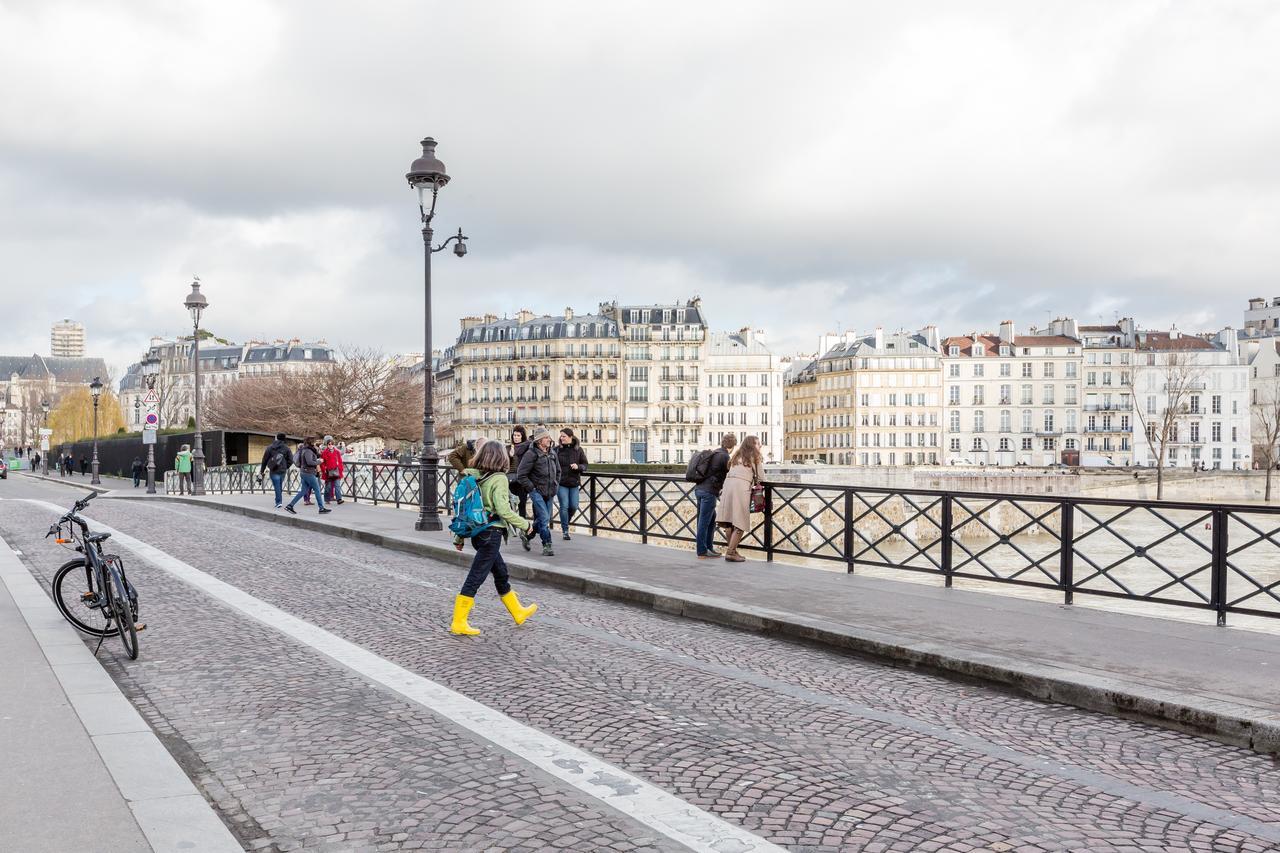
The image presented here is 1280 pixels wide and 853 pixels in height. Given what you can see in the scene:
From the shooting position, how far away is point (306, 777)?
4594 mm

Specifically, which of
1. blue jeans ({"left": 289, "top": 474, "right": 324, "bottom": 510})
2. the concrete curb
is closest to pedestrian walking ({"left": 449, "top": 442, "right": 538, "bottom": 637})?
the concrete curb

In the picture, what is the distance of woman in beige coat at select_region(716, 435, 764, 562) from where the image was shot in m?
12.1

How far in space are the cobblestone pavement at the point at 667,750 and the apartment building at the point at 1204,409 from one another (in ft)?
340

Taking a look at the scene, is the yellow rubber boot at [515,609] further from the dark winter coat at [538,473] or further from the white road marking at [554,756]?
the dark winter coat at [538,473]

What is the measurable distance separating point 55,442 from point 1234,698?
96.1 metres

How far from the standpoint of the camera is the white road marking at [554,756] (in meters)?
3.97

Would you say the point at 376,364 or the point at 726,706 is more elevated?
the point at 376,364

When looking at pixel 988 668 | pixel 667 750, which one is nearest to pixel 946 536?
pixel 988 668

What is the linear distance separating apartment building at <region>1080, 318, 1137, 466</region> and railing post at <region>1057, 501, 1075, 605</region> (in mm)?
99460

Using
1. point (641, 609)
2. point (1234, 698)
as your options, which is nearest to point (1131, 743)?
point (1234, 698)

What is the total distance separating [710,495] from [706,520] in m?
0.32

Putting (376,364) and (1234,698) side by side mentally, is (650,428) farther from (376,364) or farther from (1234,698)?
(1234,698)

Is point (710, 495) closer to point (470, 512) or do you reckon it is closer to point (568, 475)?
point (568, 475)

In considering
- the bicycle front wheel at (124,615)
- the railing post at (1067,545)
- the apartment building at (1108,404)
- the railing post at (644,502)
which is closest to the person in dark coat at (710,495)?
the railing post at (644,502)
